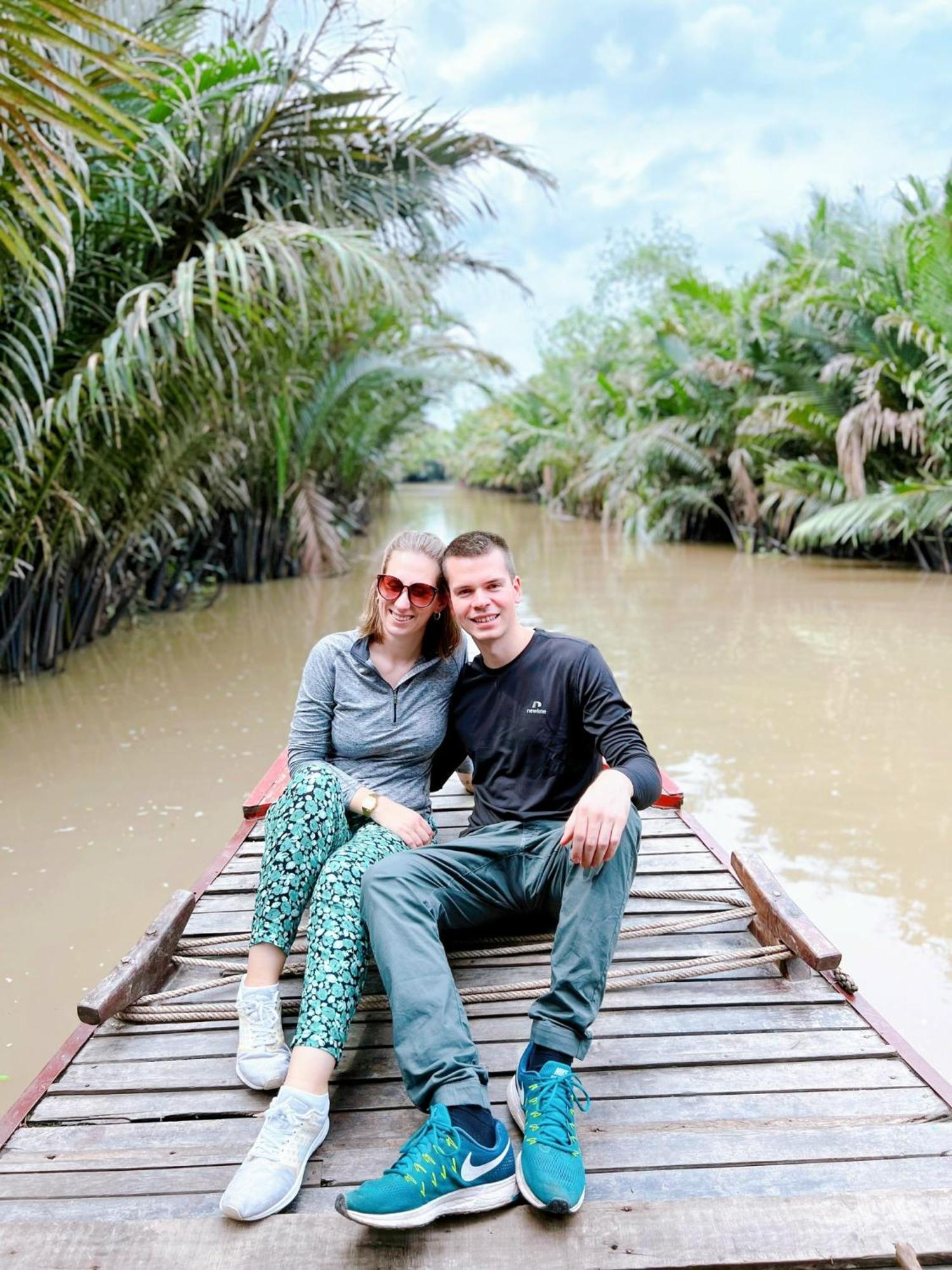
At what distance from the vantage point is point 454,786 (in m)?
3.93

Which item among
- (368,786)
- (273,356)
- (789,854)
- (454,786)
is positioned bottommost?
(789,854)

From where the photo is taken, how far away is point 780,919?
96.6 inches

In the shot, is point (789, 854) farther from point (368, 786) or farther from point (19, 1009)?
point (19, 1009)

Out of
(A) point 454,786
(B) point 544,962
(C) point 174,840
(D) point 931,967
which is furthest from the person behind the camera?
(C) point 174,840

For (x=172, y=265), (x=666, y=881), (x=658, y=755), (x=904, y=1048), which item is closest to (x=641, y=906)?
(x=666, y=881)

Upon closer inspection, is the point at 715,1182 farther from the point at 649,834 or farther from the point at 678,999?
the point at 649,834

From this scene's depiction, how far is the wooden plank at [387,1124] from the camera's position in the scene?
179 centimetres

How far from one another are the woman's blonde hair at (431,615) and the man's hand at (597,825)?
71 cm

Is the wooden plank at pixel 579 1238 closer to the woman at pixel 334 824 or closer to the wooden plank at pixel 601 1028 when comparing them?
the woman at pixel 334 824

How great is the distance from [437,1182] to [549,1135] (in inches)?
8.8

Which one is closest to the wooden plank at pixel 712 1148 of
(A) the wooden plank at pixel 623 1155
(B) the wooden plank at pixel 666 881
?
(A) the wooden plank at pixel 623 1155

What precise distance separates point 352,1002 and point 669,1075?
67 centimetres

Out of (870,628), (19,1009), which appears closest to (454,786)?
(19,1009)

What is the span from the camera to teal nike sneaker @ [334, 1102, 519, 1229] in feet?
5.02
